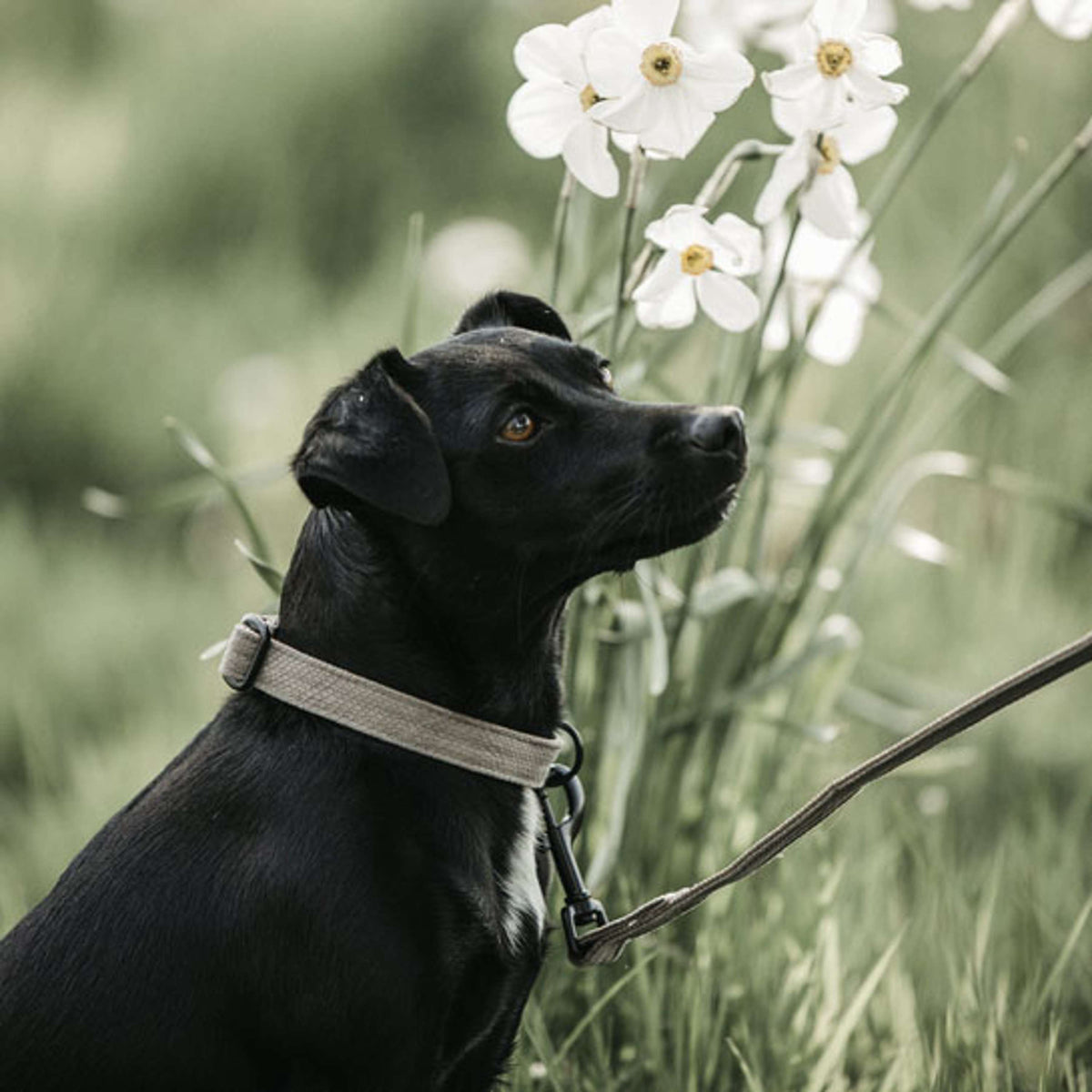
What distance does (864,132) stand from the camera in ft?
8.63

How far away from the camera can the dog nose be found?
2266 millimetres

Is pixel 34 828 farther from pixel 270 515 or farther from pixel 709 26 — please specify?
pixel 709 26

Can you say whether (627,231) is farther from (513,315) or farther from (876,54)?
(876,54)

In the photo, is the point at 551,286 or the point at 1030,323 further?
the point at 1030,323

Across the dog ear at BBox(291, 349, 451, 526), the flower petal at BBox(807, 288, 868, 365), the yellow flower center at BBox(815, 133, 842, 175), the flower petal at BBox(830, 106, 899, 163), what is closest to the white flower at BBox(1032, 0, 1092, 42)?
the flower petal at BBox(830, 106, 899, 163)

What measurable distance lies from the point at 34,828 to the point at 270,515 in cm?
177

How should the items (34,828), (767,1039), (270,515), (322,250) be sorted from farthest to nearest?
(322,250) < (270,515) < (34,828) < (767,1039)

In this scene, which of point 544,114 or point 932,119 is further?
point 932,119

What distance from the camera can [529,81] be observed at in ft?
7.90

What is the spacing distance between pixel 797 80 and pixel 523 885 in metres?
1.18

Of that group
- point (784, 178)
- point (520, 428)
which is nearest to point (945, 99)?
point (784, 178)

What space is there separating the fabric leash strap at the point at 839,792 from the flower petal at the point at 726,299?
663 mm

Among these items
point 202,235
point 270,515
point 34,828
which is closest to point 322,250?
point 202,235

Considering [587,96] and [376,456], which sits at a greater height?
[587,96]
